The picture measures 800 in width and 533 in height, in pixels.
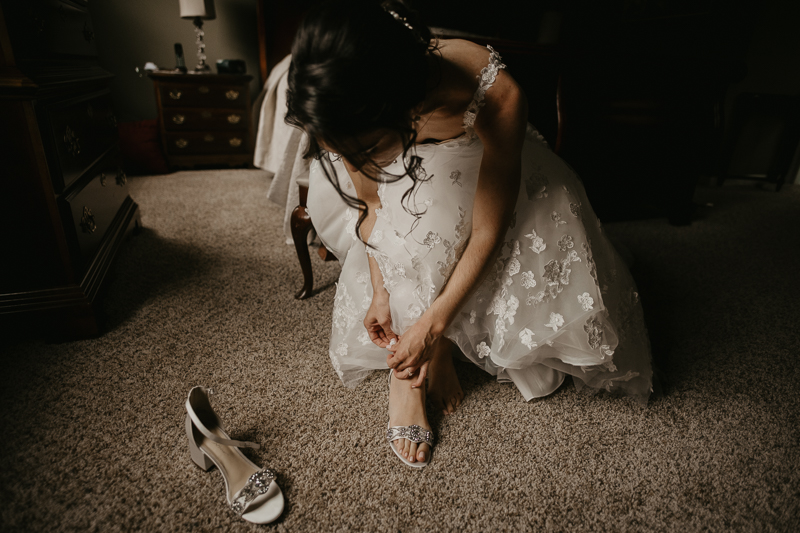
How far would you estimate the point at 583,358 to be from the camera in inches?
30.4

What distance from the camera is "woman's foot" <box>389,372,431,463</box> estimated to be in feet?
2.38

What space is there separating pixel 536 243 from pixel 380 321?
331 millimetres

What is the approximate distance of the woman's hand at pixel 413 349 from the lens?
2.39ft

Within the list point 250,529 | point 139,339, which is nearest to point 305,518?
point 250,529

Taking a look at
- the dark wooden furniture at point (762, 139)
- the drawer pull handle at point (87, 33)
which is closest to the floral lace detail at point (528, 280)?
the drawer pull handle at point (87, 33)

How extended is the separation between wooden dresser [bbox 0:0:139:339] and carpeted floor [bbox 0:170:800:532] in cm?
11

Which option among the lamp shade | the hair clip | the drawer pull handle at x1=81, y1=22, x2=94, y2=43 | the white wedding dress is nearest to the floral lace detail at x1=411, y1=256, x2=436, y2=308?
the white wedding dress

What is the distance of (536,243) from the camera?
30.9 inches

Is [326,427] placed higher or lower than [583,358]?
lower

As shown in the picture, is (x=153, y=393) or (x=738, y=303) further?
(x=738, y=303)

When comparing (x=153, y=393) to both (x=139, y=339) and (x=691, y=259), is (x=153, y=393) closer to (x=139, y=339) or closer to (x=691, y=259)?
(x=139, y=339)

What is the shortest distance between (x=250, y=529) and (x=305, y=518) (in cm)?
8

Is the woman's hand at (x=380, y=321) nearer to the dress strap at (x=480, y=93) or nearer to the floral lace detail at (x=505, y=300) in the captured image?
the floral lace detail at (x=505, y=300)

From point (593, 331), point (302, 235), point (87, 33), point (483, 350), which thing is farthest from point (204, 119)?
point (593, 331)
